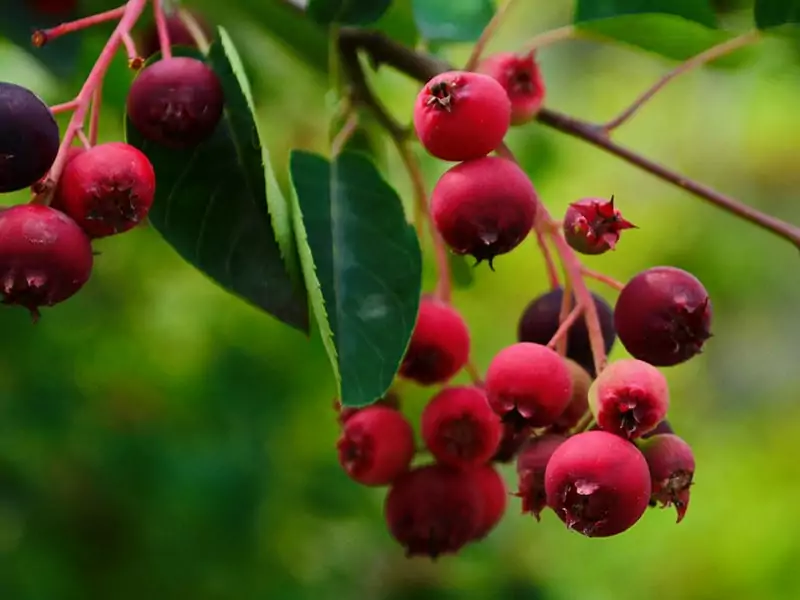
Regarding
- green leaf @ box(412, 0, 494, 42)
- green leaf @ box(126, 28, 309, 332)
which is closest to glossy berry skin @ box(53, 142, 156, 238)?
green leaf @ box(126, 28, 309, 332)

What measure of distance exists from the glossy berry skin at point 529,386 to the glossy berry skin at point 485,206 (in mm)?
92

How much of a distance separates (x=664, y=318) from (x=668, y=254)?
96.7 inches

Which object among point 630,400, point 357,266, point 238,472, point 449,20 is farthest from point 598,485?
point 238,472

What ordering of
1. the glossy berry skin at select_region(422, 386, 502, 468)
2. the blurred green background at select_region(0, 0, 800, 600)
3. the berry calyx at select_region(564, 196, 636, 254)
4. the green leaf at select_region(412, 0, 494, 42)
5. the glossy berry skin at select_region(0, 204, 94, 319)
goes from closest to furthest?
the glossy berry skin at select_region(0, 204, 94, 319) → the berry calyx at select_region(564, 196, 636, 254) → the glossy berry skin at select_region(422, 386, 502, 468) → the green leaf at select_region(412, 0, 494, 42) → the blurred green background at select_region(0, 0, 800, 600)

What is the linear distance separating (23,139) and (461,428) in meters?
0.46

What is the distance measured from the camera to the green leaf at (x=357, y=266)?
92cm

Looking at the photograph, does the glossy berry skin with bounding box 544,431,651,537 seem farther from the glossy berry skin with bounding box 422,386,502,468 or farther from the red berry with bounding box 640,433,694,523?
the glossy berry skin with bounding box 422,386,502,468

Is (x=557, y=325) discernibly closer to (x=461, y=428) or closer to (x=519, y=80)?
(x=461, y=428)

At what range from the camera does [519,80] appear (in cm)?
102

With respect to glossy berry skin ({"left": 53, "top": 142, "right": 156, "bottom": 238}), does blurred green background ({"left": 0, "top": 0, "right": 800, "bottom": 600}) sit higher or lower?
lower

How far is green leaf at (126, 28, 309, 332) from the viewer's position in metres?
0.95

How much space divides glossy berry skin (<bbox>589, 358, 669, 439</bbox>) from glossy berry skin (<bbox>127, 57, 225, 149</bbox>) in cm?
40

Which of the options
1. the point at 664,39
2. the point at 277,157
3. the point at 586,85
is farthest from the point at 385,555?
the point at 586,85

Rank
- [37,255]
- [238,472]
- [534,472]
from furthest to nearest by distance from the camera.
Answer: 1. [238,472]
2. [534,472]
3. [37,255]
